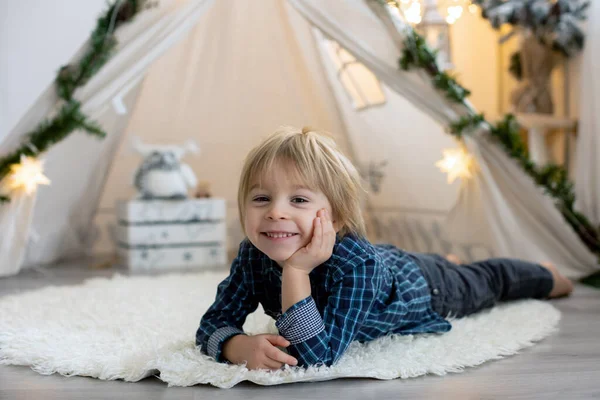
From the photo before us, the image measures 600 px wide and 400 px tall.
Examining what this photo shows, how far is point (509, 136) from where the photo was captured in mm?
2377

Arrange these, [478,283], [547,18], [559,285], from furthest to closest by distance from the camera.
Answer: [547,18] → [559,285] → [478,283]

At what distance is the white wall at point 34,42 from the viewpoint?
226cm

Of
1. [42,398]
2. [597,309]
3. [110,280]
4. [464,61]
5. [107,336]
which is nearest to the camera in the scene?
[42,398]

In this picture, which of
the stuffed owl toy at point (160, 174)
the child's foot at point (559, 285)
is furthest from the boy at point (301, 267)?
the stuffed owl toy at point (160, 174)

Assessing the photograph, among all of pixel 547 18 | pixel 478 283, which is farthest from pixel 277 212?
pixel 547 18

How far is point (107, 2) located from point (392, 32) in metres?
0.95

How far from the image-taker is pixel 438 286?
5.40 feet

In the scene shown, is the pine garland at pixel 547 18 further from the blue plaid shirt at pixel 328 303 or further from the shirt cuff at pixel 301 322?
the shirt cuff at pixel 301 322

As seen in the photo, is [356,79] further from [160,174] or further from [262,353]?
[262,353]

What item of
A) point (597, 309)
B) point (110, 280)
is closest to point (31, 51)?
point (110, 280)

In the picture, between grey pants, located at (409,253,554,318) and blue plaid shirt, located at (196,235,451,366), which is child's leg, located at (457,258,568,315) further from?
blue plaid shirt, located at (196,235,451,366)

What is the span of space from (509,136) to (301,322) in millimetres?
1451

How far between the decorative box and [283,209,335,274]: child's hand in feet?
5.82

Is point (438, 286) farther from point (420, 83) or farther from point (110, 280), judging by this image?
point (110, 280)
